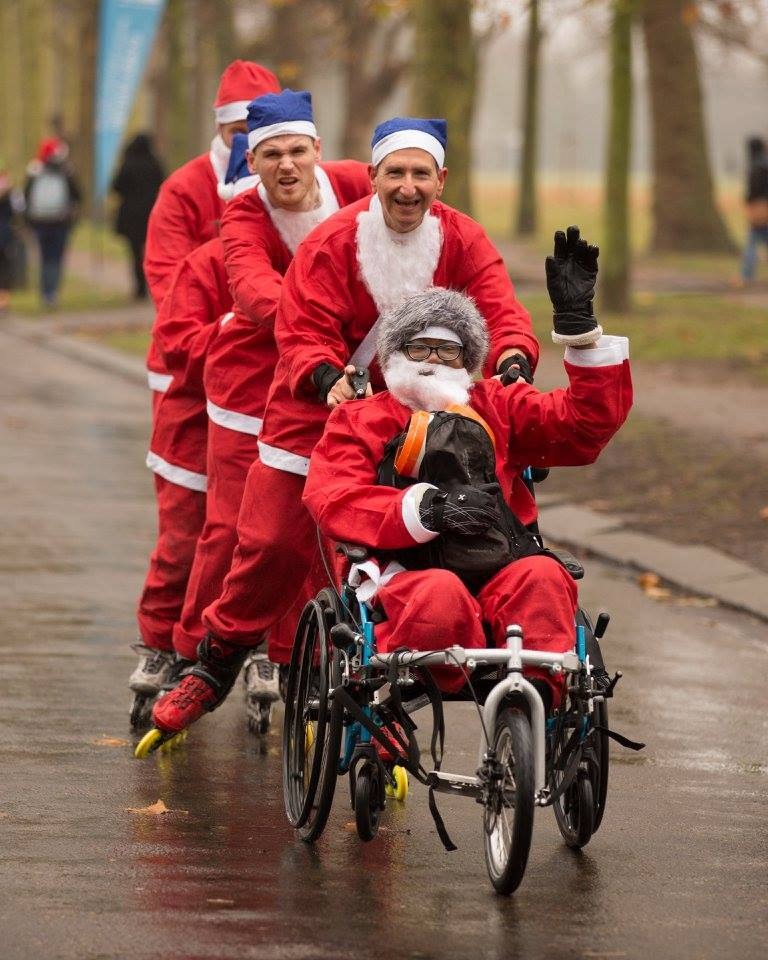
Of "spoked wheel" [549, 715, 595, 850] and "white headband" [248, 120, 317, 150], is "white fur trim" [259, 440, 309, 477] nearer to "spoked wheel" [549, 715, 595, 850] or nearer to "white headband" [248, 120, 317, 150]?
"white headband" [248, 120, 317, 150]

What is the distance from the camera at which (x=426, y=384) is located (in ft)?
18.4

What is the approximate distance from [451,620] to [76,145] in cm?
4131

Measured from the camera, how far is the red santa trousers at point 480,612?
5133mm

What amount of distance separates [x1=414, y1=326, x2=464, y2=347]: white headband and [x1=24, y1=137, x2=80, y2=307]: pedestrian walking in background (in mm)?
21169

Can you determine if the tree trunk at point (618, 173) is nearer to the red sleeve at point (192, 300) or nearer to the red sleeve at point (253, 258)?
the red sleeve at point (192, 300)

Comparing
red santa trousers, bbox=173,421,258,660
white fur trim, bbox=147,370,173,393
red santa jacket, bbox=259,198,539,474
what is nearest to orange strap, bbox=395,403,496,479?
red santa jacket, bbox=259,198,539,474

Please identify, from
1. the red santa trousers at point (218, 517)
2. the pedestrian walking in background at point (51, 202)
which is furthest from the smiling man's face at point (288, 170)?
the pedestrian walking in background at point (51, 202)

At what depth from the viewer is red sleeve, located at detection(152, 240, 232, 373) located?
23.9ft

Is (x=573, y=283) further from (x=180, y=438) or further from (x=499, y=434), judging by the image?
(x=180, y=438)

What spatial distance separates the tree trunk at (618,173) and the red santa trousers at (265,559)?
14780 millimetres

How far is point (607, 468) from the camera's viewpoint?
13.1 meters

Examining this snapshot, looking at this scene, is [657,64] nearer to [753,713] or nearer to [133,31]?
[133,31]

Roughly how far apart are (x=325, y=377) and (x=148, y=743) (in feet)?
4.50

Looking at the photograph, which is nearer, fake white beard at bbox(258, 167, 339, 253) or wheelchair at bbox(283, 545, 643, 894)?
wheelchair at bbox(283, 545, 643, 894)
